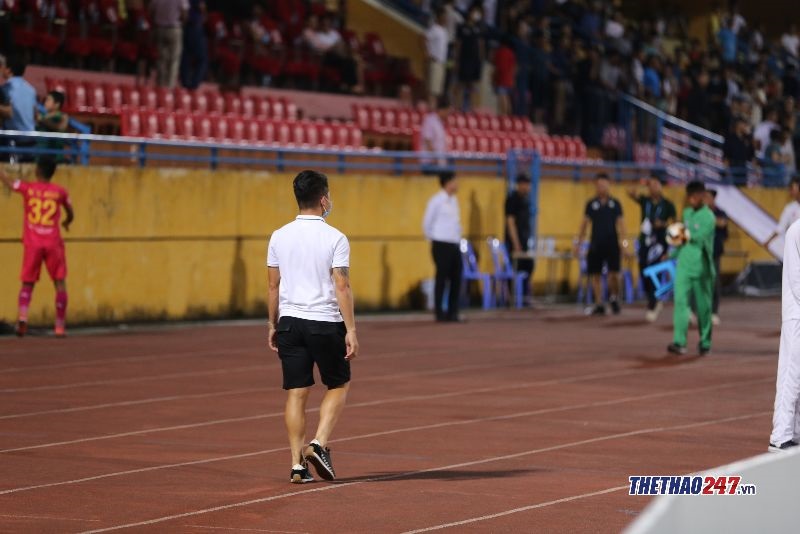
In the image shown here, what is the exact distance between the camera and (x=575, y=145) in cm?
3344

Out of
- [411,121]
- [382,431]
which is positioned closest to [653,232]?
[411,121]

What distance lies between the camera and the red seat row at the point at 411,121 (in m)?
29.8

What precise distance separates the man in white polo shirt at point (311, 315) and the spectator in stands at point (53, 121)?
37.2ft

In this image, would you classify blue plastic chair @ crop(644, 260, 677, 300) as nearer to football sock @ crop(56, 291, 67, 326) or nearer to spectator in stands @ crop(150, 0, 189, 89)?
spectator in stands @ crop(150, 0, 189, 89)

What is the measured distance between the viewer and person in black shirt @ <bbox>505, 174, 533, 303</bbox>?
88.6 feet

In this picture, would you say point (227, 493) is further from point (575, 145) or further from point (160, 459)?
point (575, 145)

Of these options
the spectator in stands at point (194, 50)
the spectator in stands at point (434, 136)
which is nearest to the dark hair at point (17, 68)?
the spectator in stands at point (194, 50)

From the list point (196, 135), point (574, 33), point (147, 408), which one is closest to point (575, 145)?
point (574, 33)

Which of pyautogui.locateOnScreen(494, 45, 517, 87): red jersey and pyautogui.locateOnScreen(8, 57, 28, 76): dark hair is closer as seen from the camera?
pyautogui.locateOnScreen(8, 57, 28, 76): dark hair

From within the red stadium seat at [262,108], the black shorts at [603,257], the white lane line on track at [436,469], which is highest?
the red stadium seat at [262,108]

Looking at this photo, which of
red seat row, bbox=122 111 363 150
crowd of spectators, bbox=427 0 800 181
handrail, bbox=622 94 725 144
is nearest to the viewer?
red seat row, bbox=122 111 363 150

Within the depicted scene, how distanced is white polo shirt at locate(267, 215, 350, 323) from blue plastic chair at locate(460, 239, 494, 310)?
16.9m

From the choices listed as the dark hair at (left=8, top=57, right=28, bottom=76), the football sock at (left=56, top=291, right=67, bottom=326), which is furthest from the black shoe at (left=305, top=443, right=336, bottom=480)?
the dark hair at (left=8, top=57, right=28, bottom=76)

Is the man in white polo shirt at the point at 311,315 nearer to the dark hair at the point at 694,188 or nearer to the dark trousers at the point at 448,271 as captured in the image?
the dark hair at the point at 694,188
